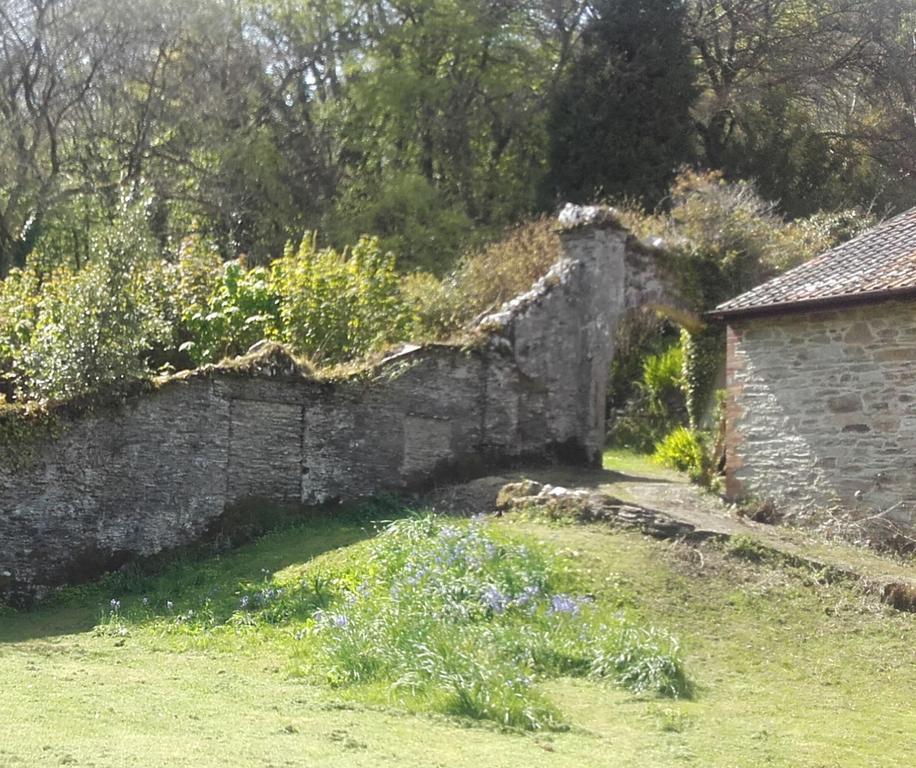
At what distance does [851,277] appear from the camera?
1569 cm

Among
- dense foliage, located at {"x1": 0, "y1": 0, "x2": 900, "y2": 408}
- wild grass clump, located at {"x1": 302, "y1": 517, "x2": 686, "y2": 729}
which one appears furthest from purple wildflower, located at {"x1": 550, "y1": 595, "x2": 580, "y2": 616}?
dense foliage, located at {"x1": 0, "y1": 0, "x2": 900, "y2": 408}

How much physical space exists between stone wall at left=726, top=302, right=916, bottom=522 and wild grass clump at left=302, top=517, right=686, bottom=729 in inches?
203

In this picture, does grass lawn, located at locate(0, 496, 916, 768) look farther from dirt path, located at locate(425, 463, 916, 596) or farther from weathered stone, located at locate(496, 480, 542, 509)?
weathered stone, located at locate(496, 480, 542, 509)

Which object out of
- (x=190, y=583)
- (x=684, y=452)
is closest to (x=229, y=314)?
(x=190, y=583)

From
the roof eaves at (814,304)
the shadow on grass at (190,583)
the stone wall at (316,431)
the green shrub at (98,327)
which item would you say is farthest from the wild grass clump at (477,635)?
the roof eaves at (814,304)

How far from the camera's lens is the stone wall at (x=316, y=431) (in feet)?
41.3

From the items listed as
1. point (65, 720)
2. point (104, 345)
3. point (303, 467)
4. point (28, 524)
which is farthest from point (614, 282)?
point (65, 720)

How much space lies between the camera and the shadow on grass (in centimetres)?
1118

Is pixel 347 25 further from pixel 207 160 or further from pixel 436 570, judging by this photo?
pixel 436 570

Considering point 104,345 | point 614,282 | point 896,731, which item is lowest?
point 896,731

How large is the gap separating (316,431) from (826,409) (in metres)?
6.57

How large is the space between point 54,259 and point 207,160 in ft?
13.5

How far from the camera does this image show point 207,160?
27.6 meters

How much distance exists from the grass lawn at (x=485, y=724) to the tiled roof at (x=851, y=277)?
451cm
